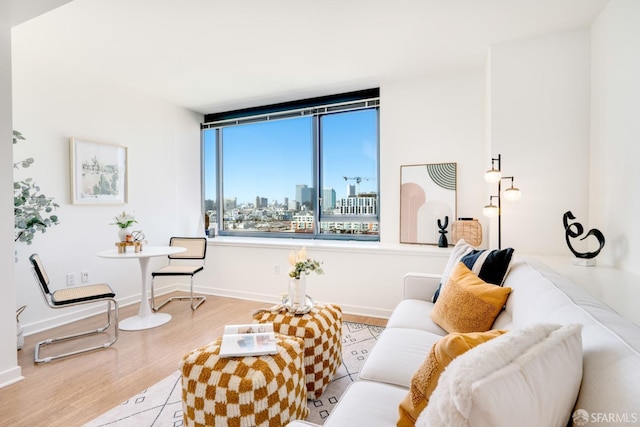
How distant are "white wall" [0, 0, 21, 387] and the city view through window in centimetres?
270

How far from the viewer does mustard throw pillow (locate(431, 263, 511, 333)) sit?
1.61 metres

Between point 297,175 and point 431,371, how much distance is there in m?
3.67

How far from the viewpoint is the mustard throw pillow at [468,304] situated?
1.61 m

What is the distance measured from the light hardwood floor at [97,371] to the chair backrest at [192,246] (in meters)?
0.76

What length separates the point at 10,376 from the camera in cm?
209

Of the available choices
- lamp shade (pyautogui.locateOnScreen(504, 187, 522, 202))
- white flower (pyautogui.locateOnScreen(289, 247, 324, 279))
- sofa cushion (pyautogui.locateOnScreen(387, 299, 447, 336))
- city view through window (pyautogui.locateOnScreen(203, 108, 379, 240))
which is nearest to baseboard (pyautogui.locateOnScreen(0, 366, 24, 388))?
white flower (pyautogui.locateOnScreen(289, 247, 324, 279))

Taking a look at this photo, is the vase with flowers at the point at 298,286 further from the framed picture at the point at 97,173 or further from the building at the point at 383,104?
the framed picture at the point at 97,173

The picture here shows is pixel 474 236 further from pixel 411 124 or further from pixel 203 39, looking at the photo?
pixel 203 39

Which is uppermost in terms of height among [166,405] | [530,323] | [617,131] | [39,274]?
[617,131]

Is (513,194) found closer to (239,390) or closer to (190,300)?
(239,390)

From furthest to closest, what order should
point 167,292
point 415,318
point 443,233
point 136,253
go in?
1. point 167,292
2. point 443,233
3. point 136,253
4. point 415,318

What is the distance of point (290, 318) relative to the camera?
2012 millimetres

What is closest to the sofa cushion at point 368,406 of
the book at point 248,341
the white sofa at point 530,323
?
the white sofa at point 530,323

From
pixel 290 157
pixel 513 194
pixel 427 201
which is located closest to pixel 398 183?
pixel 427 201
